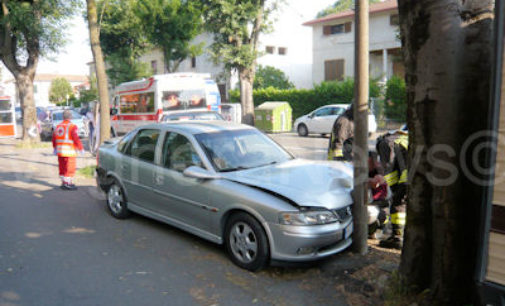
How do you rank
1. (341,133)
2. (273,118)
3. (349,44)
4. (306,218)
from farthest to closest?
(349,44) → (273,118) → (341,133) → (306,218)

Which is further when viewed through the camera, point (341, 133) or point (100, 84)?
point (100, 84)

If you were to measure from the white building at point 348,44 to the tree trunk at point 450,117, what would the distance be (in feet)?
83.7

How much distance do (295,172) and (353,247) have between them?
3.51 ft

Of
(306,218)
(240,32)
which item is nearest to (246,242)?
(306,218)

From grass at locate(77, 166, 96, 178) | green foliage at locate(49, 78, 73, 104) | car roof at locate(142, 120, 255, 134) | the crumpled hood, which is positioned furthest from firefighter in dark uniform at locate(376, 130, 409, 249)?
green foliage at locate(49, 78, 73, 104)

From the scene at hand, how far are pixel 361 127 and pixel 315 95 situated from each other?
2247 centimetres

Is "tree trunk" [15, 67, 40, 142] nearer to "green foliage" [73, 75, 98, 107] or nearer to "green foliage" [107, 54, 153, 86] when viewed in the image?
"green foliage" [107, 54, 153, 86]

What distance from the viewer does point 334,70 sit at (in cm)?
3291

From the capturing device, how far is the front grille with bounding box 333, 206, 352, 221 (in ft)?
14.9

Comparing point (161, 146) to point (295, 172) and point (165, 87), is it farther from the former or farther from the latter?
point (165, 87)

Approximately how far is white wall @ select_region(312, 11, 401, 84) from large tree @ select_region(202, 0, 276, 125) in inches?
389

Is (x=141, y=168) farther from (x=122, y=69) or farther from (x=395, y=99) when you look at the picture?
(x=122, y=69)

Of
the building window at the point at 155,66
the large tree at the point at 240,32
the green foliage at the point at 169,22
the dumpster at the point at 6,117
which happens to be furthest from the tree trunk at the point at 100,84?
the building window at the point at 155,66

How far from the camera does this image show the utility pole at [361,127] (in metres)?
4.60
